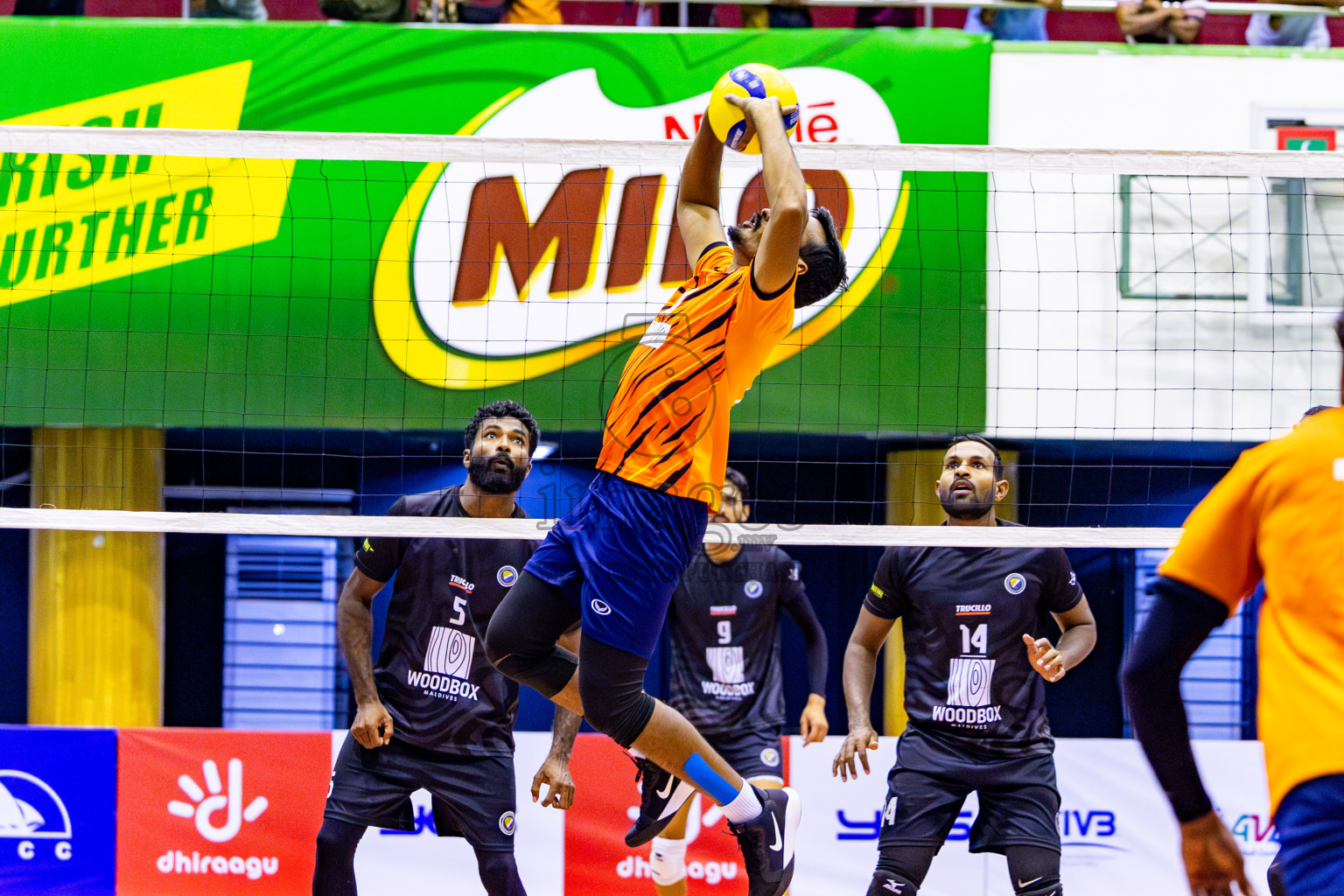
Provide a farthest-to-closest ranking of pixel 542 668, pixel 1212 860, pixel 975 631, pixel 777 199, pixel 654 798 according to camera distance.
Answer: pixel 975 631 < pixel 654 798 < pixel 542 668 < pixel 777 199 < pixel 1212 860

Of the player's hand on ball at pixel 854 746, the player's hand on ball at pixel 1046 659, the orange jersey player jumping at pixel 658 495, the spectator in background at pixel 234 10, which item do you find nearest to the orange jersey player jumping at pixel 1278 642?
the orange jersey player jumping at pixel 658 495

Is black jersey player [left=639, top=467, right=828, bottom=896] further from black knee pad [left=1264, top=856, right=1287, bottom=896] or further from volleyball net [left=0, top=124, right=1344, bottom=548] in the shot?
black knee pad [left=1264, top=856, right=1287, bottom=896]

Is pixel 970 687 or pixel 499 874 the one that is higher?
pixel 970 687

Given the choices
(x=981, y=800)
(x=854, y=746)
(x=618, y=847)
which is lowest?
(x=618, y=847)

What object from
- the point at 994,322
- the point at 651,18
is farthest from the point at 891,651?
the point at 651,18

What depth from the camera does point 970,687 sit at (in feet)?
17.6

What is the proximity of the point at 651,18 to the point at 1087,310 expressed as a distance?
129 inches

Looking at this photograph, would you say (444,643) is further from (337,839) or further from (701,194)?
(701,194)

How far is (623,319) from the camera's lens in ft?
24.9

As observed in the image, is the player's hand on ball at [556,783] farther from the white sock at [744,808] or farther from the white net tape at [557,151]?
the white net tape at [557,151]

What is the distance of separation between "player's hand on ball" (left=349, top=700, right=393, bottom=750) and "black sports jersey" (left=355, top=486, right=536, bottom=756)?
0.33ft

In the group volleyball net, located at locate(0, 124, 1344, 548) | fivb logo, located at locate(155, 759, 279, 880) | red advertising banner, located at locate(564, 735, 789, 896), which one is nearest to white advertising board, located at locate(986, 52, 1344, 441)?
volleyball net, located at locate(0, 124, 1344, 548)

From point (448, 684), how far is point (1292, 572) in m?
3.71

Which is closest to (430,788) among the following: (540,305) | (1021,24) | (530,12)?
(540,305)
